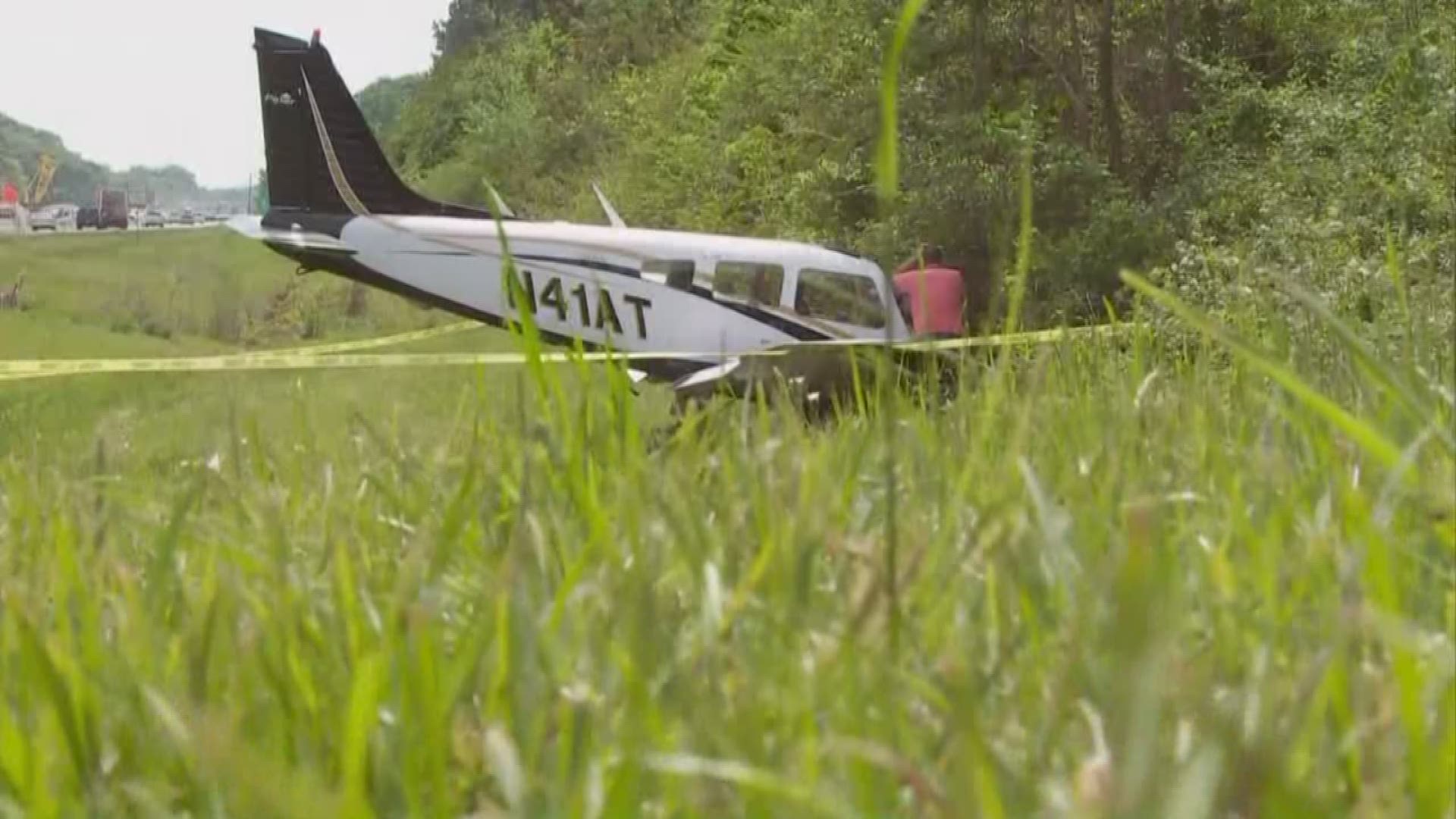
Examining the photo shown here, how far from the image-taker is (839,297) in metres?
13.0

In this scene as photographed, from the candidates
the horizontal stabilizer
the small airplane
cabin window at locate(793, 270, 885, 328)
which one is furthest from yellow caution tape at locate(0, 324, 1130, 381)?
the horizontal stabilizer

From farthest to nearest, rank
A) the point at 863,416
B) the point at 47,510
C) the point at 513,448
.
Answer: the point at 863,416 < the point at 47,510 < the point at 513,448

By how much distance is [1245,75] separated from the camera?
561 inches

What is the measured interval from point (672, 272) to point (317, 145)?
8.11 metres

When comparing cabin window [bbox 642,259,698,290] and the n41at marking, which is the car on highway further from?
cabin window [bbox 642,259,698,290]

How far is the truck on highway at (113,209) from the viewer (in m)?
88.6

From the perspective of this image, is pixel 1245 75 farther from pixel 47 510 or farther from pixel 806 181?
pixel 47 510

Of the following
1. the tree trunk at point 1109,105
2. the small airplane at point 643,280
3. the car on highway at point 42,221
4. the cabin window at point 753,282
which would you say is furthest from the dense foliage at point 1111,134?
the car on highway at point 42,221

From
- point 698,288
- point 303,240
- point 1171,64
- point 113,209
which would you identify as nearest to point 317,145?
point 303,240

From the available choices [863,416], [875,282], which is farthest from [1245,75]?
[863,416]

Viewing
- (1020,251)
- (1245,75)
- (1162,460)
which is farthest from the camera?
(1245,75)

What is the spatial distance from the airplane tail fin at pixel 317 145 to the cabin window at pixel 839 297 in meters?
7.42

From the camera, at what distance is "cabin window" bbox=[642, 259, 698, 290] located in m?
13.3

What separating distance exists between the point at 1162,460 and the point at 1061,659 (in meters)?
0.58
